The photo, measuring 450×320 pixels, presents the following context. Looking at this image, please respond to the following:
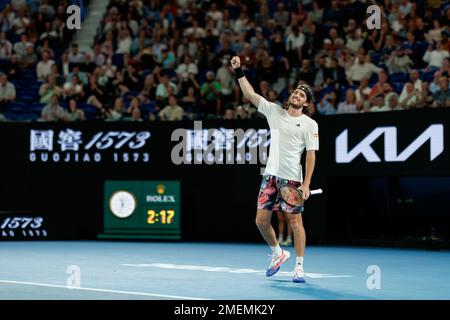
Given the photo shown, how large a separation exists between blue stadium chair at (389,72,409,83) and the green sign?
5003 millimetres

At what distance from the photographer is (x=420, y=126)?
1590 centimetres

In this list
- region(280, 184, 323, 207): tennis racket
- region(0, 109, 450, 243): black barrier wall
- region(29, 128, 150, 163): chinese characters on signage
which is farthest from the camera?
region(29, 128, 150, 163): chinese characters on signage

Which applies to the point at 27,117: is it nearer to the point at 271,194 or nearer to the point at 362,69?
the point at 362,69

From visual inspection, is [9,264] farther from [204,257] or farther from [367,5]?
[367,5]

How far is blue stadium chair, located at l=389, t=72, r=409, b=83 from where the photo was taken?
1714 centimetres

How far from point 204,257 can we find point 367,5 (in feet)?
28.0

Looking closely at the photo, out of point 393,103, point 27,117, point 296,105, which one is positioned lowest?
point 296,105

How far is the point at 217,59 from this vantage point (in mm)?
19844

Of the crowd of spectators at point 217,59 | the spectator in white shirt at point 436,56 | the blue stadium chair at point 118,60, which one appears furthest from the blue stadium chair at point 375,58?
the blue stadium chair at point 118,60

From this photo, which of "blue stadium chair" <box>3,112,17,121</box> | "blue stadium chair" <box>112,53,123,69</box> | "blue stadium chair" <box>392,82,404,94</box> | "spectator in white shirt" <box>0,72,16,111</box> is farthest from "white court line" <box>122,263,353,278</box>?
"blue stadium chair" <box>112,53,123,69</box>

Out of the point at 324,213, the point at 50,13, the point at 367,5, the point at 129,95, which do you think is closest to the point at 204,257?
the point at 324,213

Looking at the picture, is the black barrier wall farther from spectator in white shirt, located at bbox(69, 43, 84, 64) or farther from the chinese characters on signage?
spectator in white shirt, located at bbox(69, 43, 84, 64)

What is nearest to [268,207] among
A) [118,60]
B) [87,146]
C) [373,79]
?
[373,79]

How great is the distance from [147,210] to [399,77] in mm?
5999
